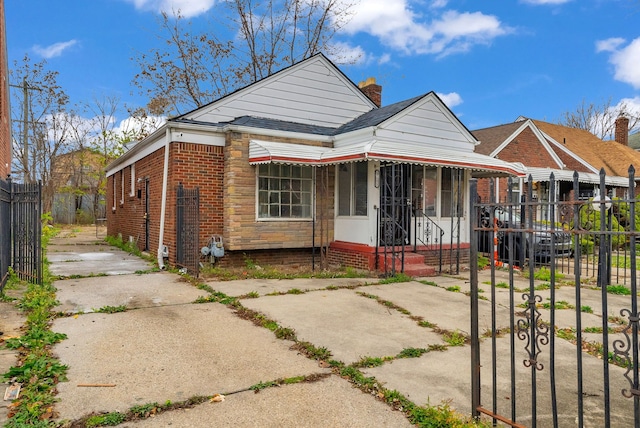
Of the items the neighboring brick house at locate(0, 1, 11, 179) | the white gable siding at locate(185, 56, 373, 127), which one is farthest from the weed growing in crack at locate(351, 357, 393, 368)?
the neighboring brick house at locate(0, 1, 11, 179)

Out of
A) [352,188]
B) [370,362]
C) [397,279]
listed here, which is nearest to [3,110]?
[352,188]

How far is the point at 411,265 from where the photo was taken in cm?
935

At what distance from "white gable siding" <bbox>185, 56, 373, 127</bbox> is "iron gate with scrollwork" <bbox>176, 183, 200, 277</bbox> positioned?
2.54 meters

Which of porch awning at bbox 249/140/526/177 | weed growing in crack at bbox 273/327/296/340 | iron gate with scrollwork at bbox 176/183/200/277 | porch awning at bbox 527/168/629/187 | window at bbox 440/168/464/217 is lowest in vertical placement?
weed growing in crack at bbox 273/327/296/340

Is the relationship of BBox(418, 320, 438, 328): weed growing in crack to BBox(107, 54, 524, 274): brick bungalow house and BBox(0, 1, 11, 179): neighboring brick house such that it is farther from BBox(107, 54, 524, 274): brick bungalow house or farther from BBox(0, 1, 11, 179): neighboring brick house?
BBox(0, 1, 11, 179): neighboring brick house

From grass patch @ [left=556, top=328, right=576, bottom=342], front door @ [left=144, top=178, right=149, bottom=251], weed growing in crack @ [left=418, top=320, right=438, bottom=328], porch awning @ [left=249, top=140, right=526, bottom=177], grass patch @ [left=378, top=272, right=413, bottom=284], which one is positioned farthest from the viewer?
front door @ [left=144, top=178, right=149, bottom=251]

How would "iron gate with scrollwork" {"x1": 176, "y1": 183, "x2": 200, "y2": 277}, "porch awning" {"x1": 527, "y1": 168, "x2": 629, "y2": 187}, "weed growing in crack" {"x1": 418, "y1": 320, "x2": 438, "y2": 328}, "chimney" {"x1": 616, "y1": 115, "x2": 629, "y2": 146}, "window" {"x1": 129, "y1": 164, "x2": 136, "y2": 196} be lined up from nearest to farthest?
1. "weed growing in crack" {"x1": 418, "y1": 320, "x2": 438, "y2": 328}
2. "iron gate with scrollwork" {"x1": 176, "y1": 183, "x2": 200, "y2": 277}
3. "window" {"x1": 129, "y1": 164, "x2": 136, "y2": 196}
4. "porch awning" {"x1": 527, "y1": 168, "x2": 629, "y2": 187}
5. "chimney" {"x1": 616, "y1": 115, "x2": 629, "y2": 146}

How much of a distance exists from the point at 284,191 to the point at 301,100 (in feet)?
9.61

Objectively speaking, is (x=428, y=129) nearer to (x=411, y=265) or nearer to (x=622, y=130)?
(x=411, y=265)

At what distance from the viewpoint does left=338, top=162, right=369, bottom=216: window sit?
981cm

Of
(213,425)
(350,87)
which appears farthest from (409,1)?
(213,425)

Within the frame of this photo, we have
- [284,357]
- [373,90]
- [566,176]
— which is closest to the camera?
[284,357]

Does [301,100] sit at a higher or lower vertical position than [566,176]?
higher

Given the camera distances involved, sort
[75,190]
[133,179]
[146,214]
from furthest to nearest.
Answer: [75,190], [133,179], [146,214]
